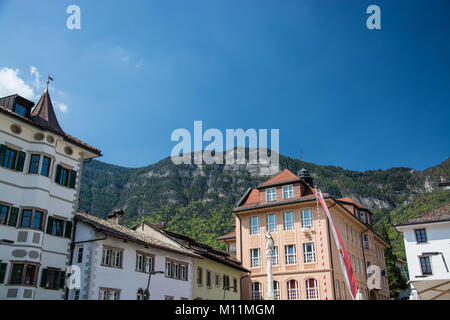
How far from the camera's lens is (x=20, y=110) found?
2850cm

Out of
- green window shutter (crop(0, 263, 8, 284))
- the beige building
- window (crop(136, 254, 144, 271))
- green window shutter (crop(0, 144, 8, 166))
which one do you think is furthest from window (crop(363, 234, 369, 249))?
green window shutter (crop(0, 144, 8, 166))

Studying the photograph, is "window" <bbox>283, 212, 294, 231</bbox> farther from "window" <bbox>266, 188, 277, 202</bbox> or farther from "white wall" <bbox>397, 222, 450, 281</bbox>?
"white wall" <bbox>397, 222, 450, 281</bbox>

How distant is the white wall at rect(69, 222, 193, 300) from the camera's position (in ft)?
92.1

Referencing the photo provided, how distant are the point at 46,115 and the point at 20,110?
2.14 m

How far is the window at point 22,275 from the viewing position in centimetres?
2517

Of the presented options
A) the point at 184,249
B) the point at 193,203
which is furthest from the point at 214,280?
the point at 193,203

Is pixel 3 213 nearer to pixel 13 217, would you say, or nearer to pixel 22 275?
pixel 13 217

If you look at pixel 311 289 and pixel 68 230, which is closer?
pixel 68 230

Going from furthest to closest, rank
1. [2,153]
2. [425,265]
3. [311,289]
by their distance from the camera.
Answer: [311,289] → [425,265] → [2,153]

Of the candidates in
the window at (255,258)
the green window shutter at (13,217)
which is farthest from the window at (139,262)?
the window at (255,258)

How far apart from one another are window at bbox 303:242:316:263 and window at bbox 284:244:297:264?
1.11 m

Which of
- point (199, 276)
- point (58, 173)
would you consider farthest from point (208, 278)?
point (58, 173)

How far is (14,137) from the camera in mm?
27359
